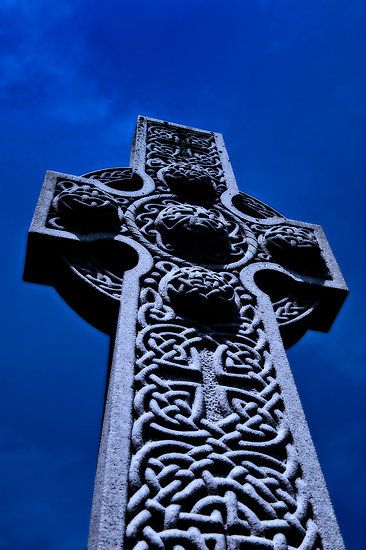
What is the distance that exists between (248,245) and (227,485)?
1684mm

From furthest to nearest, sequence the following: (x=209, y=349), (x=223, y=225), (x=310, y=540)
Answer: (x=223, y=225), (x=209, y=349), (x=310, y=540)

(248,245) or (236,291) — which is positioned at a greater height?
(248,245)

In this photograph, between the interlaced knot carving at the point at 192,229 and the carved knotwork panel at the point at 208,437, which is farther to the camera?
the interlaced knot carving at the point at 192,229

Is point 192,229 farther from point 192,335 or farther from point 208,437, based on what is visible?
point 208,437

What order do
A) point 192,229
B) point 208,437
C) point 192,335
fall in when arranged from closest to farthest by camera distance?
point 208,437
point 192,335
point 192,229

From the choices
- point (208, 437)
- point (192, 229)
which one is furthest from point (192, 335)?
point (192, 229)

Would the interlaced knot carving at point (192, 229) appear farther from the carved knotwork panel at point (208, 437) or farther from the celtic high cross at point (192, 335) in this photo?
the carved knotwork panel at point (208, 437)

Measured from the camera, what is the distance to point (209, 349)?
2.47 m

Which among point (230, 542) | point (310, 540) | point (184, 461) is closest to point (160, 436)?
point (184, 461)

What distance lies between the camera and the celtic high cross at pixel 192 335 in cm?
174

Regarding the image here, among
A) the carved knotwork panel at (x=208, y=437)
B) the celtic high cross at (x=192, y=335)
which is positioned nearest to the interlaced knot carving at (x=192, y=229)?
the celtic high cross at (x=192, y=335)

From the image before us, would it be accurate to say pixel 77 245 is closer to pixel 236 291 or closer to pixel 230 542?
pixel 236 291

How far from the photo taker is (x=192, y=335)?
98.2 inches

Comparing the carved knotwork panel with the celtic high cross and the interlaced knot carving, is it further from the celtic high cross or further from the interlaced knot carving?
the interlaced knot carving
